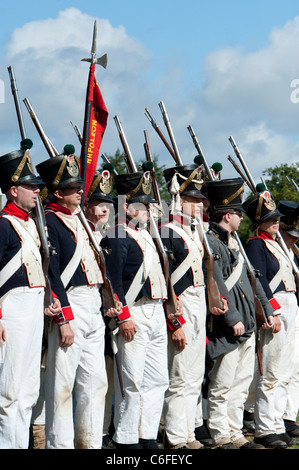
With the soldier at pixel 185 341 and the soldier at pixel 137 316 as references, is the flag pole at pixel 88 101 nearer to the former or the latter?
the soldier at pixel 137 316

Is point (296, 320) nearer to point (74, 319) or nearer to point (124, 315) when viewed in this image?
point (124, 315)

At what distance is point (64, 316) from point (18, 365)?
0.59 metres

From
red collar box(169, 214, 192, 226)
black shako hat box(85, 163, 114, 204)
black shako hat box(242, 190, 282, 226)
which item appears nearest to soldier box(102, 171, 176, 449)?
black shako hat box(85, 163, 114, 204)

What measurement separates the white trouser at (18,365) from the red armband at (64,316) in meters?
0.25

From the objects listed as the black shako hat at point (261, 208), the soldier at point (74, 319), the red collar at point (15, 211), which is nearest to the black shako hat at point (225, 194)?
the black shako hat at point (261, 208)

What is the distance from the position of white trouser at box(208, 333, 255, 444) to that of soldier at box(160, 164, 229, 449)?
28 cm

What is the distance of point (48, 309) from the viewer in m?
6.19

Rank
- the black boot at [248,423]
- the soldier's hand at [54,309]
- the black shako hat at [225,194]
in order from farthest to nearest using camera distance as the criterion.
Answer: the black boot at [248,423] → the black shako hat at [225,194] → the soldier's hand at [54,309]

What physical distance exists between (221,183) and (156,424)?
104 inches

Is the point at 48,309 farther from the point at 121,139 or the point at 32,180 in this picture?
the point at 121,139

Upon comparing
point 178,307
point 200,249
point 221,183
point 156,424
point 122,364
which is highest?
point 221,183

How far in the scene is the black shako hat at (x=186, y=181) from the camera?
7.94 meters

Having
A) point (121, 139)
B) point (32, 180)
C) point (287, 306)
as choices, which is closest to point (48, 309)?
point (32, 180)

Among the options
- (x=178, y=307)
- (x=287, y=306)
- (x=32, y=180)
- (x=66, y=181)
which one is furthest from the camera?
(x=287, y=306)
